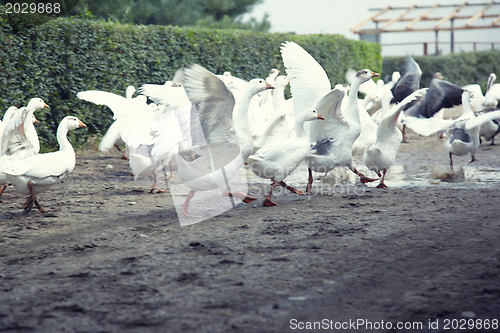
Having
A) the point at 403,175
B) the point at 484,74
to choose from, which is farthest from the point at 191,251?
the point at 484,74

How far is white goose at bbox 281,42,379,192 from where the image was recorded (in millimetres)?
Answer: 5980

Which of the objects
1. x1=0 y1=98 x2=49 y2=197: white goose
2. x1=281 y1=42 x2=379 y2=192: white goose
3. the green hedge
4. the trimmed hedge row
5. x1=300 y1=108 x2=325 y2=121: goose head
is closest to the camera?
x1=0 y1=98 x2=49 y2=197: white goose

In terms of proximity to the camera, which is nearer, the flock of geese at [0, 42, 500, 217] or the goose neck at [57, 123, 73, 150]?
the flock of geese at [0, 42, 500, 217]

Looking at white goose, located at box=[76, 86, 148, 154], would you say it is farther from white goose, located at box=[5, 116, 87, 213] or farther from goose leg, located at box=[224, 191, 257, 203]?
goose leg, located at box=[224, 191, 257, 203]

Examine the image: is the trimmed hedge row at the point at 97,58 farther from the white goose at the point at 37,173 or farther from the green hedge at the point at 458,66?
the green hedge at the point at 458,66

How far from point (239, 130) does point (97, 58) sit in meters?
5.97

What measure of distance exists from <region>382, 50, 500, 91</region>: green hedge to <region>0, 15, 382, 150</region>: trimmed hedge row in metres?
11.3

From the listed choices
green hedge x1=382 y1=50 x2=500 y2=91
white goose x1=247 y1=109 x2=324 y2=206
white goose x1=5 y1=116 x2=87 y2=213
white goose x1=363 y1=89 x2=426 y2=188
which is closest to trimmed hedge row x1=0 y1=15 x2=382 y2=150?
white goose x1=5 y1=116 x2=87 y2=213

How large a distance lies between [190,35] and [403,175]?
259 inches

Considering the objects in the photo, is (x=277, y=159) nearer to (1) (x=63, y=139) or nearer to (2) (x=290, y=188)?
(2) (x=290, y=188)

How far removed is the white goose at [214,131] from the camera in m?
4.34

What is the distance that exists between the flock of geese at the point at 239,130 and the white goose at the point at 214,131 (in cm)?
1

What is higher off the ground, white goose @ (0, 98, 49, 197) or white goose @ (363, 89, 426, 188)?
white goose @ (0, 98, 49, 197)

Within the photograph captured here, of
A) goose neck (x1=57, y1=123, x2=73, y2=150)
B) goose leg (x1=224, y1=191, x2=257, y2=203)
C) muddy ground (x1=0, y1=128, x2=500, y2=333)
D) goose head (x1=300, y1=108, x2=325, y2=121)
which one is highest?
goose head (x1=300, y1=108, x2=325, y2=121)
